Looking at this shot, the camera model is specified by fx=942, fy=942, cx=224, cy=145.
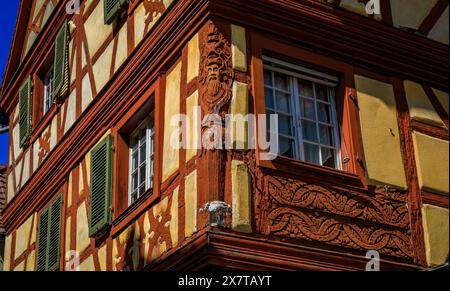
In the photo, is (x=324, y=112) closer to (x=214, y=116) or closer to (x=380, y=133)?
(x=380, y=133)

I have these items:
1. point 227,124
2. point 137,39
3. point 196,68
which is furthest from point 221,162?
point 137,39

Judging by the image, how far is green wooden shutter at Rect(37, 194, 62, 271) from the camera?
38.2 feet

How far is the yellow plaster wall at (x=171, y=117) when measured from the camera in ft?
29.2

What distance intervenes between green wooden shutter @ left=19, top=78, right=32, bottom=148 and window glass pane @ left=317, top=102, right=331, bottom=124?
580 centimetres

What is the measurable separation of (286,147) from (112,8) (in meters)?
3.33

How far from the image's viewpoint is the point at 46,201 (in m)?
12.5

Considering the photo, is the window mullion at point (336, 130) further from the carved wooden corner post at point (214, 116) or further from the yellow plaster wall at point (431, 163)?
the carved wooden corner post at point (214, 116)

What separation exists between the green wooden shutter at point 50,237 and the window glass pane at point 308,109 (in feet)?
12.8

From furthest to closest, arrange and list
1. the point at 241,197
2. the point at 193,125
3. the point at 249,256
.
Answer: the point at 193,125 → the point at 241,197 → the point at 249,256

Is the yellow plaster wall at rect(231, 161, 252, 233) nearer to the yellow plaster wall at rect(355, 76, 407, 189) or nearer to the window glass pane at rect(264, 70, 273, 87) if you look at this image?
the window glass pane at rect(264, 70, 273, 87)

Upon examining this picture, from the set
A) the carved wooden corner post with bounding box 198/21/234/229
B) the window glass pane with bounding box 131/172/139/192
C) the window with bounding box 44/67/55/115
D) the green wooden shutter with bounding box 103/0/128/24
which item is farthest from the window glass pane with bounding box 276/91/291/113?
the window with bounding box 44/67/55/115

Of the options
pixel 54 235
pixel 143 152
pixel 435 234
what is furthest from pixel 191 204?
pixel 54 235

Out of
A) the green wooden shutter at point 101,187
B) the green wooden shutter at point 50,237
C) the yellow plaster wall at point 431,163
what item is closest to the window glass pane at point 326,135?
the yellow plaster wall at point 431,163

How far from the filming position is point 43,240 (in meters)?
12.2
